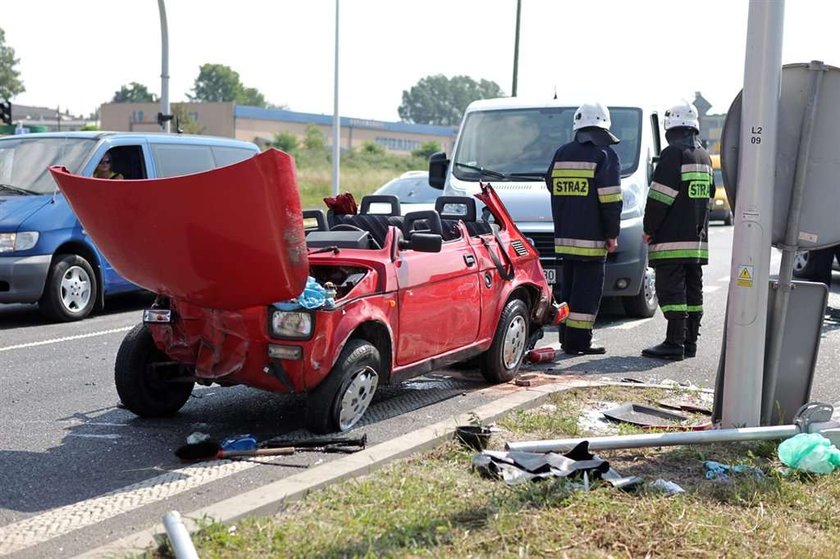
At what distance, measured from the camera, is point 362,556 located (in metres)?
3.98

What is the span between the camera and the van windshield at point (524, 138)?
11.6 meters

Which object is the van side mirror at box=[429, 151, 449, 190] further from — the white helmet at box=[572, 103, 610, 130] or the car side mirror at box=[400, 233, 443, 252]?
the car side mirror at box=[400, 233, 443, 252]

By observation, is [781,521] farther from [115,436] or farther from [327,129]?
[327,129]

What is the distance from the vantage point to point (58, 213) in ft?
37.1

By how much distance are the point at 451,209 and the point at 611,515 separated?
4.03 metres

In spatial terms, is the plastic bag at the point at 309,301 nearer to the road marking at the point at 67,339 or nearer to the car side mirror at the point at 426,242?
the car side mirror at the point at 426,242

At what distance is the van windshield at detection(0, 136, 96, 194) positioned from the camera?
11.6 meters

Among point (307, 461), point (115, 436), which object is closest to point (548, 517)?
point (307, 461)

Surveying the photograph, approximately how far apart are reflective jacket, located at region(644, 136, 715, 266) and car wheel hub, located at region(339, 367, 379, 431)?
12.2 feet

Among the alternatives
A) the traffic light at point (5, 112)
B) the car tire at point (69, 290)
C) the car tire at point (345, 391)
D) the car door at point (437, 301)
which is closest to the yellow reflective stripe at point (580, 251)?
the car door at point (437, 301)

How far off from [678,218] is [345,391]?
163 inches

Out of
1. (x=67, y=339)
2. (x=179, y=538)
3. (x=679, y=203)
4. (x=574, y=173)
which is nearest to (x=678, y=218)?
(x=679, y=203)

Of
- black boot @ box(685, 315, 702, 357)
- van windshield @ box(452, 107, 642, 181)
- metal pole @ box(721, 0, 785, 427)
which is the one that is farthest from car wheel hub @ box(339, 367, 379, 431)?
van windshield @ box(452, 107, 642, 181)

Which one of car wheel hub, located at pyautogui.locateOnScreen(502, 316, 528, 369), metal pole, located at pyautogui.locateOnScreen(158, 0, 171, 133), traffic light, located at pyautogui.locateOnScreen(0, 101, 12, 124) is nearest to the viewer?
car wheel hub, located at pyautogui.locateOnScreen(502, 316, 528, 369)
